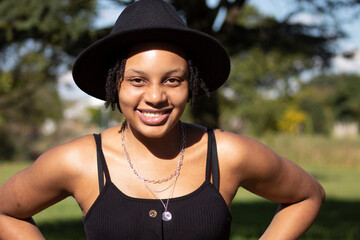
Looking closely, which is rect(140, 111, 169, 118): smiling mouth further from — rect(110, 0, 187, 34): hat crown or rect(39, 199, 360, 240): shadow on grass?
rect(39, 199, 360, 240): shadow on grass

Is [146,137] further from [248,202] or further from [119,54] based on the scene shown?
[248,202]

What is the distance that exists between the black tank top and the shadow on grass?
4.85m

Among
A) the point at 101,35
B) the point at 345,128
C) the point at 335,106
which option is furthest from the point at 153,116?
the point at 335,106

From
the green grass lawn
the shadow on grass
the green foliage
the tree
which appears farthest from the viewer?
the green foliage

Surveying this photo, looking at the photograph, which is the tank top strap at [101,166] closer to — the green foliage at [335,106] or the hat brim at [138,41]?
the hat brim at [138,41]

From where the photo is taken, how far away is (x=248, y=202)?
12.4 meters

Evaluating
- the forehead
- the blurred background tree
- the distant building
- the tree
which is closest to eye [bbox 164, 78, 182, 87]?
the forehead

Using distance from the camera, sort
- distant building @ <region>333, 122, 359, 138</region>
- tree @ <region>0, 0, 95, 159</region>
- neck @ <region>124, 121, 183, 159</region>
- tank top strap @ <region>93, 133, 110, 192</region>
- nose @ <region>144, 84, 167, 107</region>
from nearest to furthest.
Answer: nose @ <region>144, 84, 167, 107</region>, tank top strap @ <region>93, 133, 110, 192</region>, neck @ <region>124, 121, 183, 159</region>, tree @ <region>0, 0, 95, 159</region>, distant building @ <region>333, 122, 359, 138</region>

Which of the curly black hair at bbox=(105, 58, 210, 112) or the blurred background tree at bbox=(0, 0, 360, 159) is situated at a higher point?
the curly black hair at bbox=(105, 58, 210, 112)

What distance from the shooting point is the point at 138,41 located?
2.15 metres

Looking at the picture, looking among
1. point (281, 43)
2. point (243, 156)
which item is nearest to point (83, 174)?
point (243, 156)

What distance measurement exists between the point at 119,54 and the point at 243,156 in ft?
2.27

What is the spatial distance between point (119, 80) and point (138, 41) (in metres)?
0.18

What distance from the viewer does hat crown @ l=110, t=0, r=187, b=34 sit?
211 centimetres
